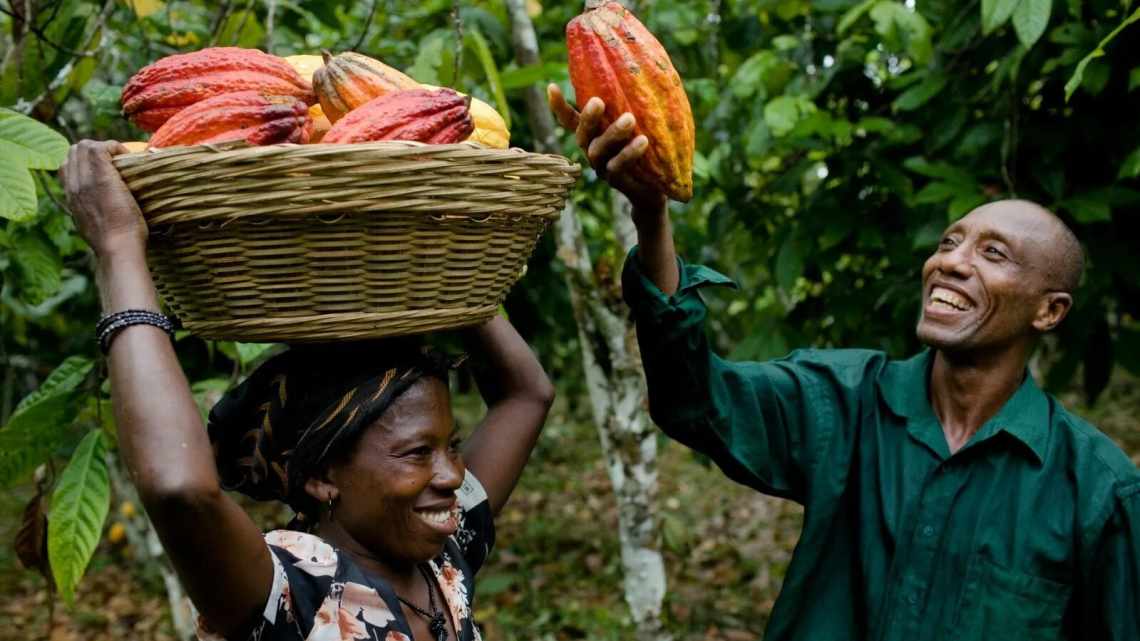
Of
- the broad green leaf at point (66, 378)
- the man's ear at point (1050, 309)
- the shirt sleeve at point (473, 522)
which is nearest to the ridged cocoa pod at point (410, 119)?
the shirt sleeve at point (473, 522)

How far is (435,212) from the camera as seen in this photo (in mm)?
1159

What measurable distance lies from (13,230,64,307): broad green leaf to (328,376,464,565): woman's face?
34.8 inches

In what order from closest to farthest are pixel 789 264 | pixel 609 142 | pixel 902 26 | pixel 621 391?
1. pixel 609 142
2. pixel 902 26
3. pixel 621 391
4. pixel 789 264

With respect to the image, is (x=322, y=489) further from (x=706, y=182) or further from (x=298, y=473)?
(x=706, y=182)

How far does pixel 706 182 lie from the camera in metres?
2.98

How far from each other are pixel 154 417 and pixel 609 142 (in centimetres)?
61

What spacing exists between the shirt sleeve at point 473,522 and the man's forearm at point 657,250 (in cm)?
42

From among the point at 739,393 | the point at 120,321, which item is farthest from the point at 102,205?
the point at 739,393

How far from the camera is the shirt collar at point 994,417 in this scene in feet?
5.59

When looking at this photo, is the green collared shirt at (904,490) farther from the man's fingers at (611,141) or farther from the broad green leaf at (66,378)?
the broad green leaf at (66,378)

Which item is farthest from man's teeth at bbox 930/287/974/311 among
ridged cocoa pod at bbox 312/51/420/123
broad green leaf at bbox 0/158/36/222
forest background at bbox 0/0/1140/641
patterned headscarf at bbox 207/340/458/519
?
broad green leaf at bbox 0/158/36/222

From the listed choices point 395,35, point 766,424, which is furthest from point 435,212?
point 395,35

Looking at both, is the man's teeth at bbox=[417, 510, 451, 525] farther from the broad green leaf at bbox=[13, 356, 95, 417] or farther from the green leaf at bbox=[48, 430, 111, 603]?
the broad green leaf at bbox=[13, 356, 95, 417]

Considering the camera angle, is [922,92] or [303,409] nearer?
[303,409]
